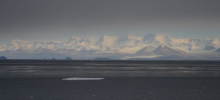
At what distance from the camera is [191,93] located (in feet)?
27.5

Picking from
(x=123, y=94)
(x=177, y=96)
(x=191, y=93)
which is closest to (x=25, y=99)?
(x=123, y=94)

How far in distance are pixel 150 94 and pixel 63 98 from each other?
8.24 feet

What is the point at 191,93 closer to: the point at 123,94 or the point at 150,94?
the point at 150,94

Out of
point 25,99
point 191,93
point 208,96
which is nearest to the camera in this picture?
point 25,99

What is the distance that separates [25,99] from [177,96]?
4059mm

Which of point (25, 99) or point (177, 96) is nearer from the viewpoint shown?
point (25, 99)

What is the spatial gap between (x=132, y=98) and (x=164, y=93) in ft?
4.63

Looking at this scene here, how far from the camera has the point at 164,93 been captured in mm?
8406

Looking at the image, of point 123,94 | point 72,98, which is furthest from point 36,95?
point 123,94

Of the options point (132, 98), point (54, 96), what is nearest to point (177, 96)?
point (132, 98)

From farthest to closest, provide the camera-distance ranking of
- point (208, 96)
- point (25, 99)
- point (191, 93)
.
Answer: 1. point (191, 93)
2. point (208, 96)
3. point (25, 99)

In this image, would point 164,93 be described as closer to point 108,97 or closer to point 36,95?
point 108,97

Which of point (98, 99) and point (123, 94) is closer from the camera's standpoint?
point (98, 99)

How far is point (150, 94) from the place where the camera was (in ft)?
26.9
